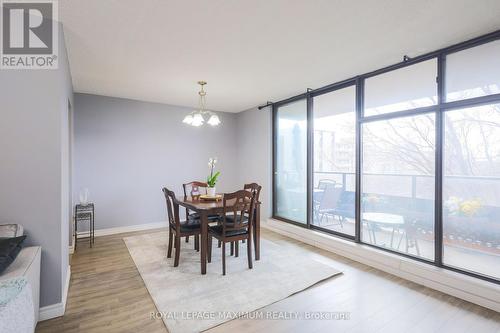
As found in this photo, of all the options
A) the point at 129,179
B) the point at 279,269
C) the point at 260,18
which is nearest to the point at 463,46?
the point at 260,18

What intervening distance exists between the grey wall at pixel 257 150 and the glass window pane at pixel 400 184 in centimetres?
211

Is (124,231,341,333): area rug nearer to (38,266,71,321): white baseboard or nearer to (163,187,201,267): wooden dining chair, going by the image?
(163,187,201,267): wooden dining chair

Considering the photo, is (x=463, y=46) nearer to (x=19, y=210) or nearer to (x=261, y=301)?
(x=261, y=301)

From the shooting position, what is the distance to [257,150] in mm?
5543

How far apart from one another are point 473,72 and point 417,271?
7.07 feet

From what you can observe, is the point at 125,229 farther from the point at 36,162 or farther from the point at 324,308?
the point at 324,308

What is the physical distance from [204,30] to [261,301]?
2577 mm

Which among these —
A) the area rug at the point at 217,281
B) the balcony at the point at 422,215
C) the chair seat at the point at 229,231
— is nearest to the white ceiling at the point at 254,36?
the balcony at the point at 422,215

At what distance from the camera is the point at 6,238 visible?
1.83m

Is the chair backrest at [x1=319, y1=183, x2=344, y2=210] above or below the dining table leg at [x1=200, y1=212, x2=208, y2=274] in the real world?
above

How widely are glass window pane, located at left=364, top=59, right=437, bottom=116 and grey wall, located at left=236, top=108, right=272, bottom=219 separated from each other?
7.23 feet

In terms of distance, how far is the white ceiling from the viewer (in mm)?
1976

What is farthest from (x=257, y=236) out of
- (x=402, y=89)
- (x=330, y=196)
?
(x=402, y=89)

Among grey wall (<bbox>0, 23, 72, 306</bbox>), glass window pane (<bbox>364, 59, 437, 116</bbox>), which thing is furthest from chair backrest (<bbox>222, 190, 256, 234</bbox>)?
glass window pane (<bbox>364, 59, 437, 116</bbox>)
